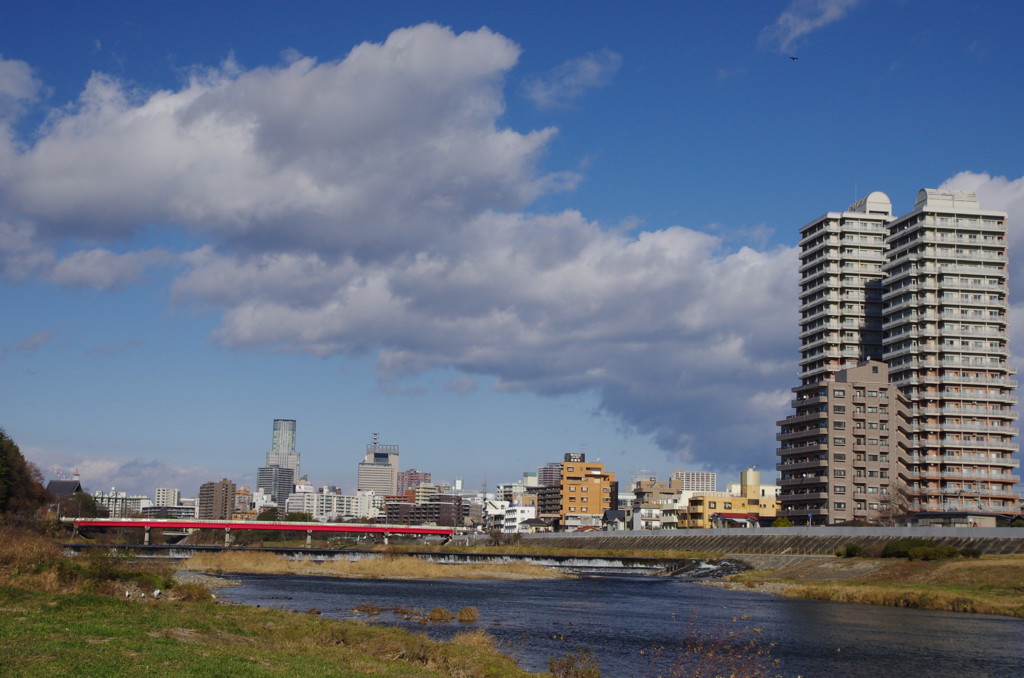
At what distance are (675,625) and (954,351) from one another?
12197 cm

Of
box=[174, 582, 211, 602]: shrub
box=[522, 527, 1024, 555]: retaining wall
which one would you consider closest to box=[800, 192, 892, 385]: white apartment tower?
box=[522, 527, 1024, 555]: retaining wall

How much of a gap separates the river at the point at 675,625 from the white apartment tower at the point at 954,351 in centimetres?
8402

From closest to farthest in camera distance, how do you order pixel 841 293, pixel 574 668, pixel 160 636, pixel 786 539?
pixel 160 636, pixel 574 668, pixel 786 539, pixel 841 293

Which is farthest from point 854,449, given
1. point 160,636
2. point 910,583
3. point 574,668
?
point 160,636

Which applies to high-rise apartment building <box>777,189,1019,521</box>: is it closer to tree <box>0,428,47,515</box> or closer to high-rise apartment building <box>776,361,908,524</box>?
high-rise apartment building <box>776,361,908,524</box>

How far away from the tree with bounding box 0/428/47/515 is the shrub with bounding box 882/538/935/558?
91257 mm

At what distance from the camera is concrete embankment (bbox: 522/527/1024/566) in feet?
293

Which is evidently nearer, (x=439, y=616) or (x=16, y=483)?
(x=439, y=616)

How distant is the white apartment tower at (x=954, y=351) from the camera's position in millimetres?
154500

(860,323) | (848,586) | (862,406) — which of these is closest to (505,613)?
(848,586)

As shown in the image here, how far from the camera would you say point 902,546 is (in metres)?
93.6

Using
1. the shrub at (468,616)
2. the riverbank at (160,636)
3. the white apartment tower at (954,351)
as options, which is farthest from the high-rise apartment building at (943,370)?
the riverbank at (160,636)

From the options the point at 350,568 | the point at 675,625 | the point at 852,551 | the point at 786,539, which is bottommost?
the point at 350,568

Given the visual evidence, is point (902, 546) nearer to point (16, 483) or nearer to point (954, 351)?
point (954, 351)
